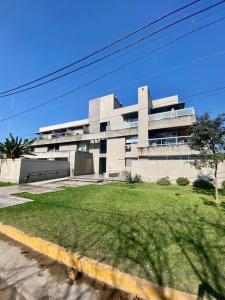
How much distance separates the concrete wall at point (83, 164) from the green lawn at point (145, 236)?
65.5 feet

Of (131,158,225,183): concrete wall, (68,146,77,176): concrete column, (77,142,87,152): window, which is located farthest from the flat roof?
(131,158,225,183): concrete wall

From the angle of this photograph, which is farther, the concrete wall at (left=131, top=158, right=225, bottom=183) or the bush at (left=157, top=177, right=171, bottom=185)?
the bush at (left=157, top=177, right=171, bottom=185)

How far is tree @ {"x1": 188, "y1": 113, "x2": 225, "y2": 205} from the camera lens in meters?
11.2

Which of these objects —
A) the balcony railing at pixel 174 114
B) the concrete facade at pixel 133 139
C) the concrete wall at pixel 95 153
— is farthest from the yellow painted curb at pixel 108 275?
the concrete wall at pixel 95 153

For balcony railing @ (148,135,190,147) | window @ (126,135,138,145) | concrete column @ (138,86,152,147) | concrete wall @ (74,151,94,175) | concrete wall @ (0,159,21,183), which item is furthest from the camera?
concrete wall @ (74,151,94,175)

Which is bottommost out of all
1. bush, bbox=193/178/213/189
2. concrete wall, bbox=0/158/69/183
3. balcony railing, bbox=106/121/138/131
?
bush, bbox=193/178/213/189

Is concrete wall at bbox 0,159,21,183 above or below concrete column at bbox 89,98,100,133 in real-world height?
below

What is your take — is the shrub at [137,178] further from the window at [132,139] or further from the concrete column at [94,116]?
the concrete column at [94,116]

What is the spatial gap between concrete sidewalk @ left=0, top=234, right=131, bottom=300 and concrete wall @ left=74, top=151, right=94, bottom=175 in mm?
24432

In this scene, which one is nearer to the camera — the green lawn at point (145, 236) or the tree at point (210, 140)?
the green lawn at point (145, 236)

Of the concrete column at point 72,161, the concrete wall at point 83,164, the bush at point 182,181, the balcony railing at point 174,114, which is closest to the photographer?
the bush at point 182,181

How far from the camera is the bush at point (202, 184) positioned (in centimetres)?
1811

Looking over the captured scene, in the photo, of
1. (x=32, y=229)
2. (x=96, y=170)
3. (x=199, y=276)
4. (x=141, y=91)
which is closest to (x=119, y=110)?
(x=141, y=91)

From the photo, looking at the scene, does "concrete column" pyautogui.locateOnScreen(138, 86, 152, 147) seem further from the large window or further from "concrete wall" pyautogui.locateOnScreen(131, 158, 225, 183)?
"concrete wall" pyautogui.locateOnScreen(131, 158, 225, 183)
